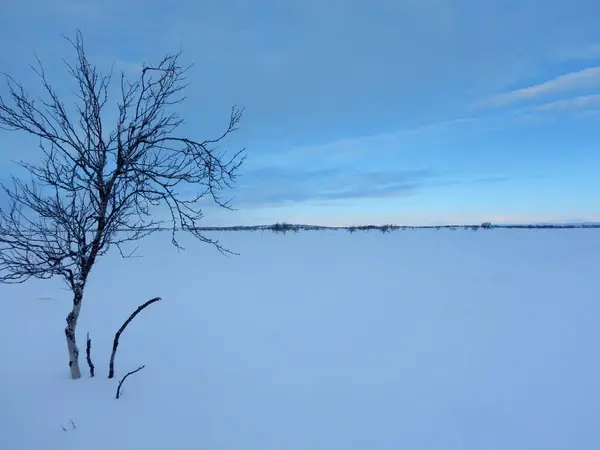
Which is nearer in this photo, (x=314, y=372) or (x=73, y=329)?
(x=73, y=329)

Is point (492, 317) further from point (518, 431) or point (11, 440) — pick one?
point (11, 440)

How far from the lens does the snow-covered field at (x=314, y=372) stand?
2939mm

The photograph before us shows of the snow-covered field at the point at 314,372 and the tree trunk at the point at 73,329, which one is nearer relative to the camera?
the snow-covered field at the point at 314,372

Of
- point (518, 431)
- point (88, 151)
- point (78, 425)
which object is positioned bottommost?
point (518, 431)

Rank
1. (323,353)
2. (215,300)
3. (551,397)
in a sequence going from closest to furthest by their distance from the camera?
(551,397) → (323,353) → (215,300)

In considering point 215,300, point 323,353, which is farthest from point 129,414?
point 215,300

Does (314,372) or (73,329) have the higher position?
(73,329)

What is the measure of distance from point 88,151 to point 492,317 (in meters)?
6.02

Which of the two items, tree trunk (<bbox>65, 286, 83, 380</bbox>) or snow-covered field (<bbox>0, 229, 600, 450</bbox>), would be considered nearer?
snow-covered field (<bbox>0, 229, 600, 450</bbox>)

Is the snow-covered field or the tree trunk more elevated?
the tree trunk

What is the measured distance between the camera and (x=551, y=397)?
3439 millimetres

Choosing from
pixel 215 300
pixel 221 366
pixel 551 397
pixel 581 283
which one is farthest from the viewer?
pixel 581 283

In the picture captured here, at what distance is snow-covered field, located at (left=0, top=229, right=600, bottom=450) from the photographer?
9.64ft

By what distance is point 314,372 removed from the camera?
404 cm
